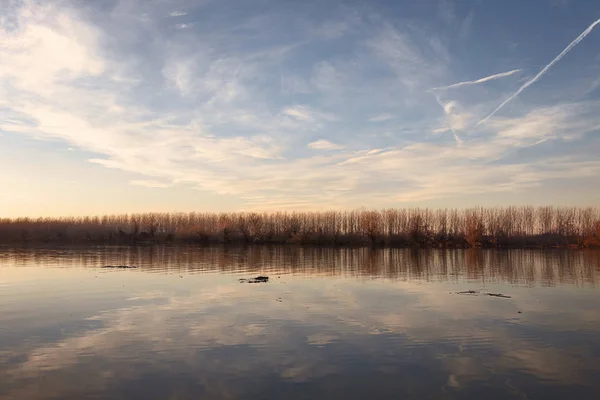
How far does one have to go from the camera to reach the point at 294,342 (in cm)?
1630

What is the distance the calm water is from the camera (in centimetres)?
1184

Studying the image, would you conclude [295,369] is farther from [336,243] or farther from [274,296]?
[336,243]

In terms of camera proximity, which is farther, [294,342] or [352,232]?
[352,232]

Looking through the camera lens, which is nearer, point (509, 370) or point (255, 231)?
point (509, 370)

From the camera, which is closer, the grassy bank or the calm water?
the calm water

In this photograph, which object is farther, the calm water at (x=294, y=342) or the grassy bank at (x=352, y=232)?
the grassy bank at (x=352, y=232)

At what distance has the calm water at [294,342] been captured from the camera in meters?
11.8

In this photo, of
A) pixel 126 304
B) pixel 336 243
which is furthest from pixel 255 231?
pixel 126 304

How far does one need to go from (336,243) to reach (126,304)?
96.1 metres

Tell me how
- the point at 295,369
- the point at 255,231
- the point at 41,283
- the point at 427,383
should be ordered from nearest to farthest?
the point at 427,383 → the point at 295,369 → the point at 41,283 → the point at 255,231

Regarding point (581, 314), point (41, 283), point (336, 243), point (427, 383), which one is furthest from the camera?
point (336, 243)

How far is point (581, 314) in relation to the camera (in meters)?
22.2

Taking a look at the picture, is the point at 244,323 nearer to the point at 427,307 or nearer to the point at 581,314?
the point at 427,307

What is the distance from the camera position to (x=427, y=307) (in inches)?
933
